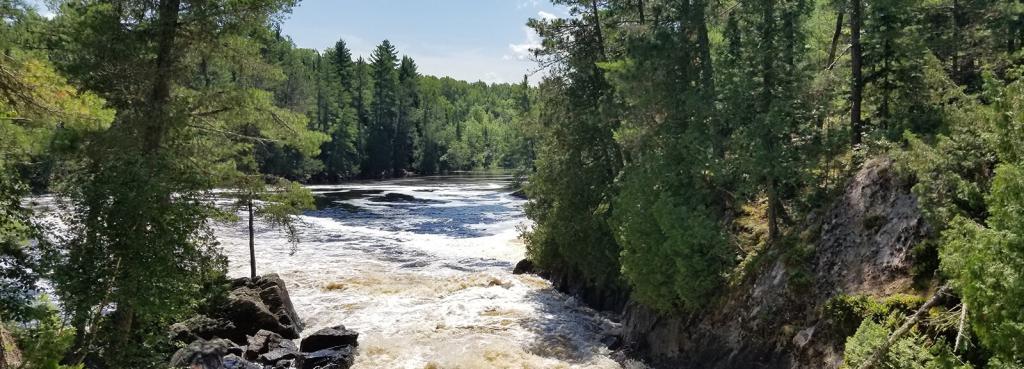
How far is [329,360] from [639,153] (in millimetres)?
10514

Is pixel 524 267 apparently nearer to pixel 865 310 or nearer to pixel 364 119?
pixel 865 310

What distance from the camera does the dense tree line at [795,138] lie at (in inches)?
333

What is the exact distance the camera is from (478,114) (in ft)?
539

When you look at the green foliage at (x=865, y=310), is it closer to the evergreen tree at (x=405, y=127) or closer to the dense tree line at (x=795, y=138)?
the dense tree line at (x=795, y=138)

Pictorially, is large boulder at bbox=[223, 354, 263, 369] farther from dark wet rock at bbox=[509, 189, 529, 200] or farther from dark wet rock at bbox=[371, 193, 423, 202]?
dark wet rock at bbox=[509, 189, 529, 200]

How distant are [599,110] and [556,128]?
2.89m

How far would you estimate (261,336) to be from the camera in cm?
1769

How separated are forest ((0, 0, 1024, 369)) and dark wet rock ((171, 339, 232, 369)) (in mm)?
560

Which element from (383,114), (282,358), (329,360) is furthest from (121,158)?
(383,114)

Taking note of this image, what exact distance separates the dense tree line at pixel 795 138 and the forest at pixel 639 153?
56 mm

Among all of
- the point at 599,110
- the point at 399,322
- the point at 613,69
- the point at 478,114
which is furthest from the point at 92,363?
the point at 478,114

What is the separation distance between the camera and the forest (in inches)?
334

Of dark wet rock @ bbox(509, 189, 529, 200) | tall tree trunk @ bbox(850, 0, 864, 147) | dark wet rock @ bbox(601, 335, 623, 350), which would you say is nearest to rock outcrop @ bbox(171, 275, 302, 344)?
dark wet rock @ bbox(601, 335, 623, 350)

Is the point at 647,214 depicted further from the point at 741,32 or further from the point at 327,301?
the point at 327,301
